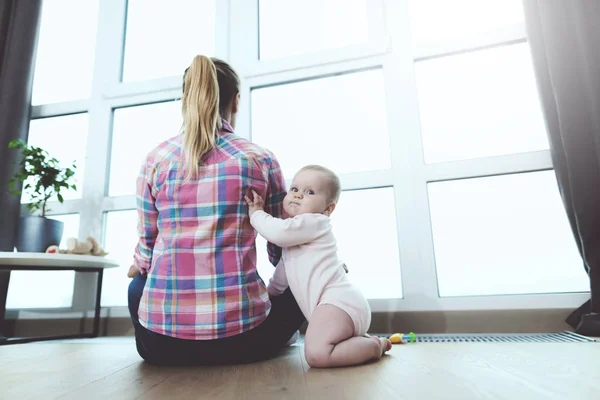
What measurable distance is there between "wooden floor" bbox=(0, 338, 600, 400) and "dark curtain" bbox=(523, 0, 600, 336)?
42 cm

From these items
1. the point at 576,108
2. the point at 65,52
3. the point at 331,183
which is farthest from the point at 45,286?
the point at 576,108

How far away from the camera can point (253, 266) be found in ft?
3.52

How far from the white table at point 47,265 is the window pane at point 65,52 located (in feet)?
3.28

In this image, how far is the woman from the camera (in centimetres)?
101

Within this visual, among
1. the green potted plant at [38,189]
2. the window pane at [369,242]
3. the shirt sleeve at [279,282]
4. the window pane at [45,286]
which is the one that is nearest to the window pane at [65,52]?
the green potted plant at [38,189]

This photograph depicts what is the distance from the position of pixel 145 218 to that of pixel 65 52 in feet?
6.35

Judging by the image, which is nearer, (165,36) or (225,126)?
(225,126)

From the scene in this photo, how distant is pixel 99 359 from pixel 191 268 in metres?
0.49

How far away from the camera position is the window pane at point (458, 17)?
6.31 feet

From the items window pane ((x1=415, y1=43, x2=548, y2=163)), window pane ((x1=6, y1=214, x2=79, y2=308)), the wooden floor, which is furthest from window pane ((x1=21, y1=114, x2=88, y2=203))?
window pane ((x1=415, y1=43, x2=548, y2=163))

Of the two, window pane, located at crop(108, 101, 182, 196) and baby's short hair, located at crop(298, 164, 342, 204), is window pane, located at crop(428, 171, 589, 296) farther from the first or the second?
window pane, located at crop(108, 101, 182, 196)

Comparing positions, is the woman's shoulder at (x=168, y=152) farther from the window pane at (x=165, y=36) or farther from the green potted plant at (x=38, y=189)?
the window pane at (x=165, y=36)

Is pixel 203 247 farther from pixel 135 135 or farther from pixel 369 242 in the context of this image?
pixel 135 135

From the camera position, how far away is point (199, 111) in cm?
108
